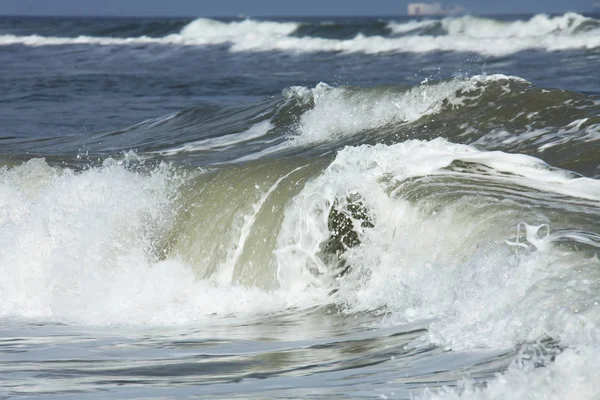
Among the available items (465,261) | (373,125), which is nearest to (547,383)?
(465,261)

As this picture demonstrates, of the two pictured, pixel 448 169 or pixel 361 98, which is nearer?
pixel 448 169

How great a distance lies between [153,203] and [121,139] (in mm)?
5169

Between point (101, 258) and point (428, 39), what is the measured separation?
2944 centimetres

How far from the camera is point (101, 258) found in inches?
285

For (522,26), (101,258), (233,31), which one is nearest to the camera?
(101,258)

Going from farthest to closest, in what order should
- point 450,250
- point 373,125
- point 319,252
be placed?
point 373,125 < point 319,252 < point 450,250

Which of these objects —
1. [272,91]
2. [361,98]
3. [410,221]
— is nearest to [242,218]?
[410,221]

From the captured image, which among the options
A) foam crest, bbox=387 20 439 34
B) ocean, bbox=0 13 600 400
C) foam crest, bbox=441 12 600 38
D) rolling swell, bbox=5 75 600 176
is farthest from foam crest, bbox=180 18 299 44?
ocean, bbox=0 13 600 400

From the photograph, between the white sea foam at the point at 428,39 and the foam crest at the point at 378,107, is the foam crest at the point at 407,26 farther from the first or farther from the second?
the foam crest at the point at 378,107

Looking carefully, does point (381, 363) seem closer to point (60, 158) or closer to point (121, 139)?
point (60, 158)

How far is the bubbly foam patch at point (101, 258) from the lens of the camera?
21.2 ft

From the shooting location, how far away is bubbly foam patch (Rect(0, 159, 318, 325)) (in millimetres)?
6449

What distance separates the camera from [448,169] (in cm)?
696

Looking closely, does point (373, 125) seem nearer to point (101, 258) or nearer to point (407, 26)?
point (101, 258)
